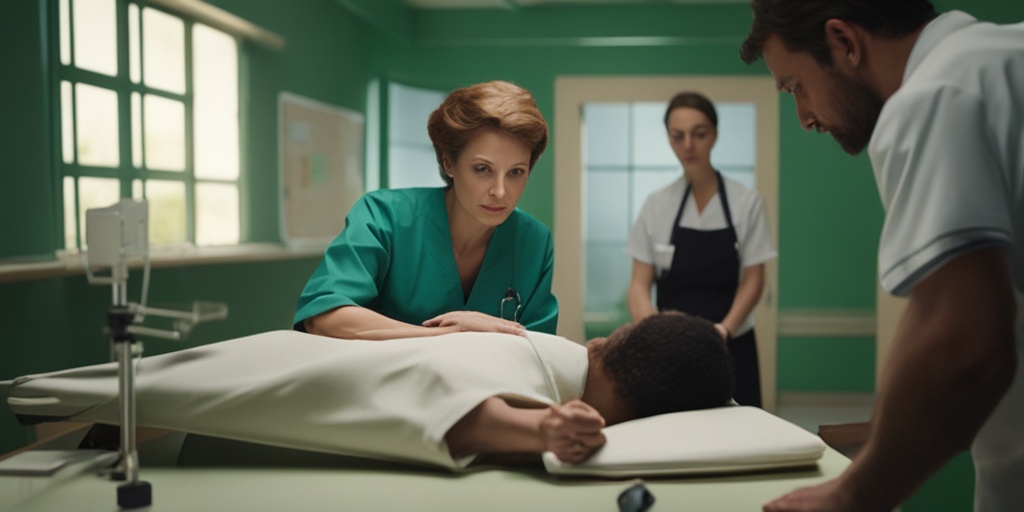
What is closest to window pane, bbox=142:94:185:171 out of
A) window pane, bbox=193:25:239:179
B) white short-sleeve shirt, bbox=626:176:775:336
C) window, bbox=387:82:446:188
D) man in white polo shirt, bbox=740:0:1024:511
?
window pane, bbox=193:25:239:179

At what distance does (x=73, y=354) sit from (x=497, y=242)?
1.66 metres

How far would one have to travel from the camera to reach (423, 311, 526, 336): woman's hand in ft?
5.01

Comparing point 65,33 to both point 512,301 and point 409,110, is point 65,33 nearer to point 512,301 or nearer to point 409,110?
point 512,301

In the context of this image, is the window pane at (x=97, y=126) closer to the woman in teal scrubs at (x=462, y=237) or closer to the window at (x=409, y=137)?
the woman in teal scrubs at (x=462, y=237)

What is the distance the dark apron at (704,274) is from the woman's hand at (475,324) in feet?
4.57

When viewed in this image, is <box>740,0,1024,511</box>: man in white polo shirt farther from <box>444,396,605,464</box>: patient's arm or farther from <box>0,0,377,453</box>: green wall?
<box>0,0,377,453</box>: green wall

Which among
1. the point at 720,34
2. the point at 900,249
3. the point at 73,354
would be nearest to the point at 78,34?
the point at 73,354

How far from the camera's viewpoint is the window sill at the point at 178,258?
8.08ft

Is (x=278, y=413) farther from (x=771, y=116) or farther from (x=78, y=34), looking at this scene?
(x=771, y=116)

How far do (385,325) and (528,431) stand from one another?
1.36 feet

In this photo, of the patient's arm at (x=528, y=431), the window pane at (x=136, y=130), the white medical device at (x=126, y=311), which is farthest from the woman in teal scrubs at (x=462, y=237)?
the window pane at (x=136, y=130)

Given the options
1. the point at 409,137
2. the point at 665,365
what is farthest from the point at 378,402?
the point at 409,137

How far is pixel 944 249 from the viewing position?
92cm

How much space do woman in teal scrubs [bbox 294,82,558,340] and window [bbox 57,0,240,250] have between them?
171 centimetres
